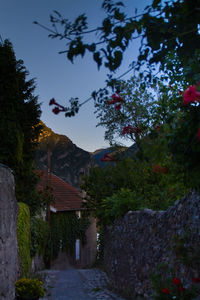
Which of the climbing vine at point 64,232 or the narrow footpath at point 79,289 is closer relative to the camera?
the narrow footpath at point 79,289

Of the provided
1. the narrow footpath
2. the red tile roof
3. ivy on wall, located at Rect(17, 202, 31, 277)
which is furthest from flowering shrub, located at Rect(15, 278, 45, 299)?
the red tile roof

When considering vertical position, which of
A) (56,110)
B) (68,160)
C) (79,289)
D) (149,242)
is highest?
(68,160)

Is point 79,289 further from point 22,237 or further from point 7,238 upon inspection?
point 7,238

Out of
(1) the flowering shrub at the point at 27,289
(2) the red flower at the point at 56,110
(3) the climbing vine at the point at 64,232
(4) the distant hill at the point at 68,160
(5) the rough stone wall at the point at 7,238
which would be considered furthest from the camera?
(4) the distant hill at the point at 68,160

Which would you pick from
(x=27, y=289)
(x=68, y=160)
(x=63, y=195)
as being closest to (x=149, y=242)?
(x=27, y=289)

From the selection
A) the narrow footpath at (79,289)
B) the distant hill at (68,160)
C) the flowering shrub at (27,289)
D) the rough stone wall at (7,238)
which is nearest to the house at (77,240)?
the narrow footpath at (79,289)

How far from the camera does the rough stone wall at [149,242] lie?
5.44 metres

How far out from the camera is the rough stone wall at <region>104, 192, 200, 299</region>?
5441 millimetres

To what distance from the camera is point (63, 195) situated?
25859 mm

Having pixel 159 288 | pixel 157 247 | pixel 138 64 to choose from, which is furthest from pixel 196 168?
pixel 157 247

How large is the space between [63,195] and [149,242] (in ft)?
61.1

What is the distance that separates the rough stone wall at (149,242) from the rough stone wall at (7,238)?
10.2 feet

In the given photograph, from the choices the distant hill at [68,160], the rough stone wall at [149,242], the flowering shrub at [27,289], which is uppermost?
the distant hill at [68,160]

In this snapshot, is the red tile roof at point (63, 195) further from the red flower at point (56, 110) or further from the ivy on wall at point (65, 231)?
the red flower at point (56, 110)
